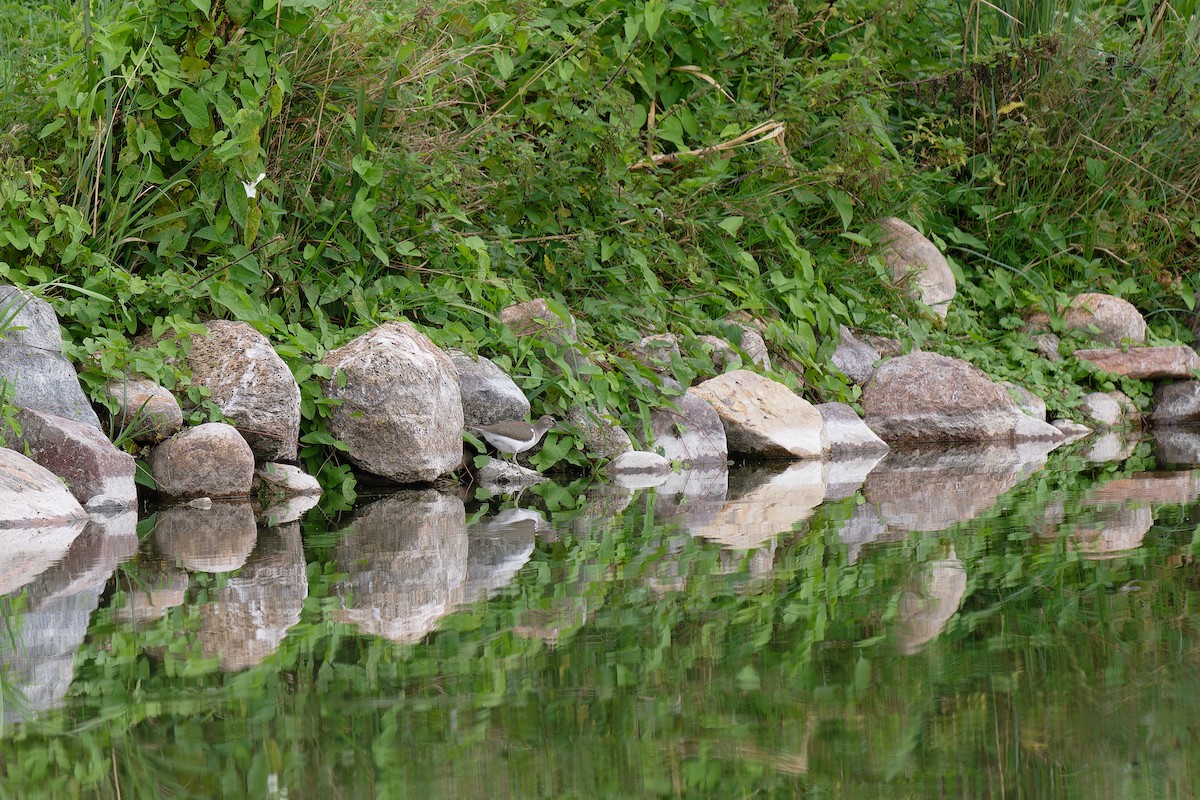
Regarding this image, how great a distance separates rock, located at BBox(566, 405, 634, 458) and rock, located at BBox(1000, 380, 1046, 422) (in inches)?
129

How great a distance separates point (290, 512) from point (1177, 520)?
121 inches

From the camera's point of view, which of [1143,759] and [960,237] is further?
[960,237]

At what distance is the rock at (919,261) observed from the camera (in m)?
9.32

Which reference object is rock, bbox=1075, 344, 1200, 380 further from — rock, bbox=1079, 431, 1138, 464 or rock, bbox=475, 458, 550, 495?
rock, bbox=475, 458, 550, 495

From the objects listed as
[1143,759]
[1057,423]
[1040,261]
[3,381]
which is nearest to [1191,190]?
[1040,261]

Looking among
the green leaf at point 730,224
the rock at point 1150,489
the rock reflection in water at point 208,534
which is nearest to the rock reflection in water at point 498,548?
the rock reflection in water at point 208,534

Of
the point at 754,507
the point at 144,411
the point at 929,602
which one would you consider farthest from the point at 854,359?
the point at 929,602

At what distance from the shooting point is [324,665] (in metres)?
2.52

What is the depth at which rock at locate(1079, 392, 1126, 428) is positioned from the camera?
902cm

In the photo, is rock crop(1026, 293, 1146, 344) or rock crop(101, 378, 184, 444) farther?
rock crop(1026, 293, 1146, 344)

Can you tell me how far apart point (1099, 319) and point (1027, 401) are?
1489 mm

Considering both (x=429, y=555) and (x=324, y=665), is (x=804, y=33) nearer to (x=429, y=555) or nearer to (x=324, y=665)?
(x=429, y=555)

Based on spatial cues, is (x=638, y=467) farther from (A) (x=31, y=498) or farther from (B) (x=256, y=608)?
(B) (x=256, y=608)

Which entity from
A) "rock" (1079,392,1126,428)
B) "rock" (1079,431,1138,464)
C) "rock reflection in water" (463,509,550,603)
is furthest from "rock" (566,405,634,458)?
"rock" (1079,392,1126,428)
